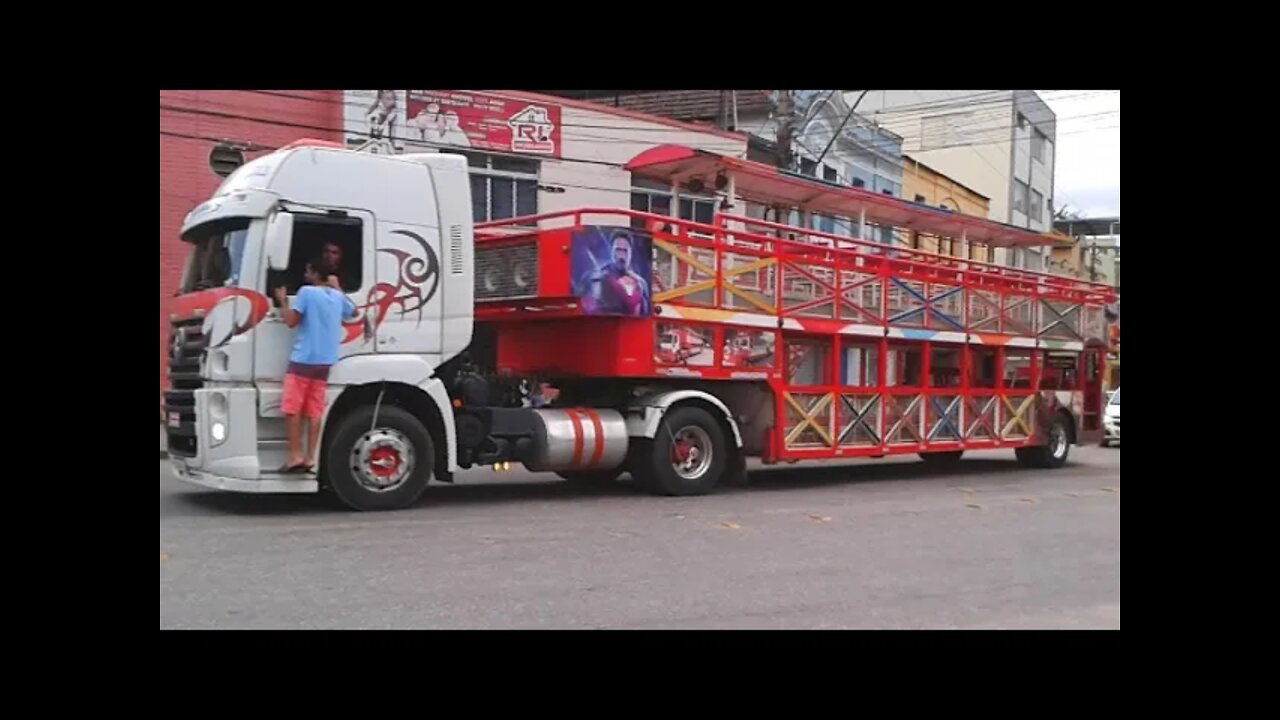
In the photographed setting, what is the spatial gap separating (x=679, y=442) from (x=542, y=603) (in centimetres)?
520

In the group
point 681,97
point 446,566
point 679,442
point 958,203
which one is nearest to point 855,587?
point 446,566

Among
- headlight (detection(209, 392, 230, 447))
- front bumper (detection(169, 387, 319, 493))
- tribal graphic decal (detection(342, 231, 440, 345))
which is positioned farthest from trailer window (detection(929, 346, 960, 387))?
headlight (detection(209, 392, 230, 447))

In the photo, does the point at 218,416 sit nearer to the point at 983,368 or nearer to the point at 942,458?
the point at 983,368

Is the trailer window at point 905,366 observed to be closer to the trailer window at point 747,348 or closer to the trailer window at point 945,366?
the trailer window at point 945,366

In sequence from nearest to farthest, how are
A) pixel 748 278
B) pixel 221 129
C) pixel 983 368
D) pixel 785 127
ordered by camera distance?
pixel 748 278
pixel 983 368
pixel 221 129
pixel 785 127

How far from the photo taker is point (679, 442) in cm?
1141

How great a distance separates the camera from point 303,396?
8.88 m

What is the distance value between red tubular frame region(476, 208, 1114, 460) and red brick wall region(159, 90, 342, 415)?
5413 mm

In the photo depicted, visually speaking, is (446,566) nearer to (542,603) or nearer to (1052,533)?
(542,603)

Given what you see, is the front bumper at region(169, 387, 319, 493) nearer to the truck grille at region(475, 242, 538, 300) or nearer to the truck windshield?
the truck windshield

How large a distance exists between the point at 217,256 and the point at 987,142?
30.7 metres

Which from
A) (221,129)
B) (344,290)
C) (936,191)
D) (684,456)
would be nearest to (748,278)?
(684,456)

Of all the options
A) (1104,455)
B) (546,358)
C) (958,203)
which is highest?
(958,203)

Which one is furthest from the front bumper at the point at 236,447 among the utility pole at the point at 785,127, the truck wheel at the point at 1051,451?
the utility pole at the point at 785,127
